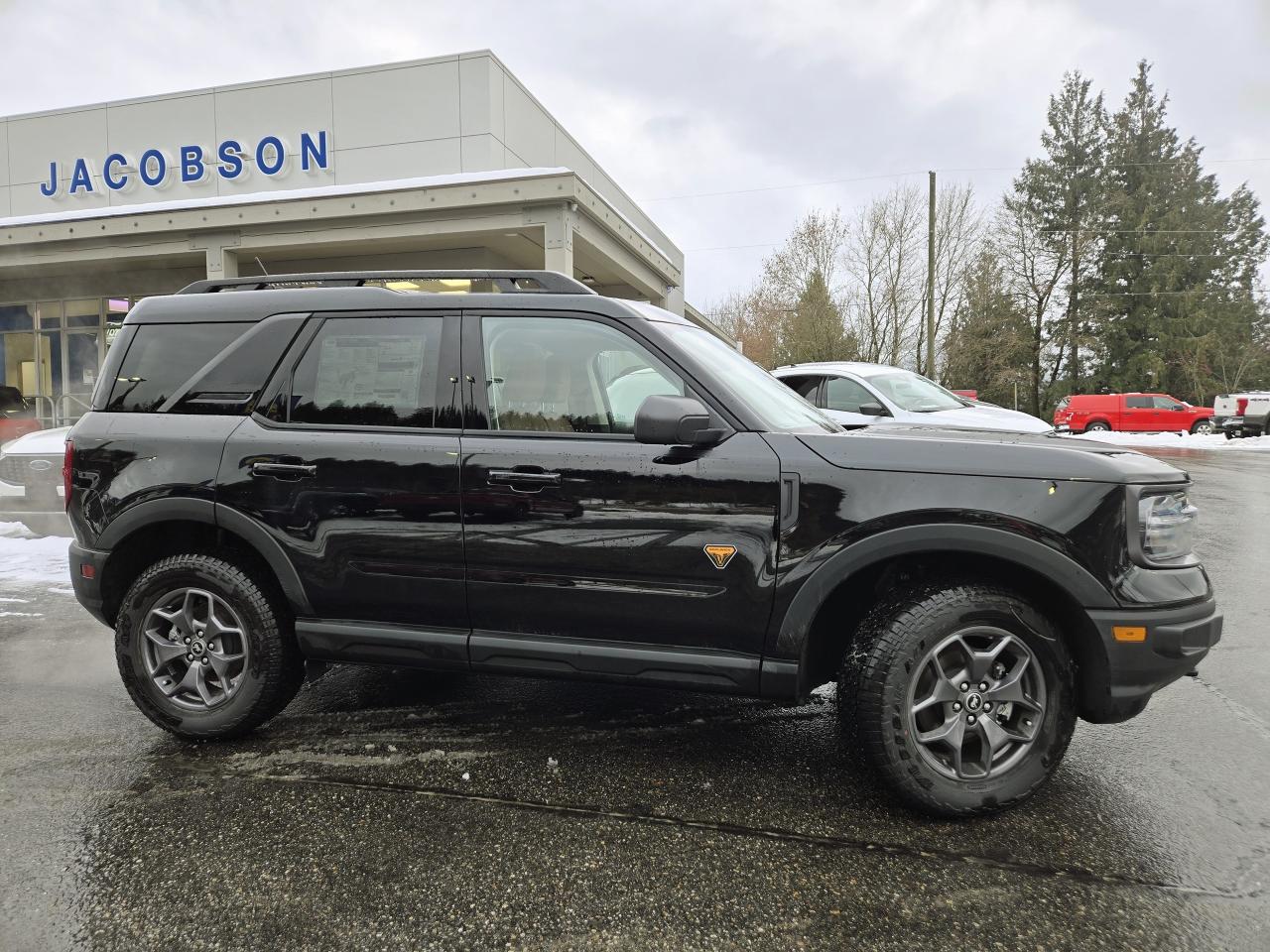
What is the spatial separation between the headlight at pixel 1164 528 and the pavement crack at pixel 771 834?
39.2 inches

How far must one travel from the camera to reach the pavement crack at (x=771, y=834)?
2416 mm

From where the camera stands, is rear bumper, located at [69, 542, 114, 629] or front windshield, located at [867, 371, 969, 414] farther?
front windshield, located at [867, 371, 969, 414]

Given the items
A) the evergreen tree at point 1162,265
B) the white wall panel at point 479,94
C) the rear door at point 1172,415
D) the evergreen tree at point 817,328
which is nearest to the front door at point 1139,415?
the rear door at point 1172,415

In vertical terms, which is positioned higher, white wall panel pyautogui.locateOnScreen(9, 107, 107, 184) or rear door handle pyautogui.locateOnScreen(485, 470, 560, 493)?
white wall panel pyautogui.locateOnScreen(9, 107, 107, 184)

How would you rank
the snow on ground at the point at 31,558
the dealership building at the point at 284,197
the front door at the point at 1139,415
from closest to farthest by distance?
the snow on ground at the point at 31,558
the dealership building at the point at 284,197
the front door at the point at 1139,415

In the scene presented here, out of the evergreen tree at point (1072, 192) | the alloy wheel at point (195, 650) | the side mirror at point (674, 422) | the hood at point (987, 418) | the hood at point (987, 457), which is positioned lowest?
the alloy wheel at point (195, 650)

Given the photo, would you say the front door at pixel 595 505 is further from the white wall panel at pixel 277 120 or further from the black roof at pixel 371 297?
the white wall panel at pixel 277 120

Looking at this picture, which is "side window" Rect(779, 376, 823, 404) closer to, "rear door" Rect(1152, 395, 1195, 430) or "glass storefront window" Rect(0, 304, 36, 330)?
"glass storefront window" Rect(0, 304, 36, 330)

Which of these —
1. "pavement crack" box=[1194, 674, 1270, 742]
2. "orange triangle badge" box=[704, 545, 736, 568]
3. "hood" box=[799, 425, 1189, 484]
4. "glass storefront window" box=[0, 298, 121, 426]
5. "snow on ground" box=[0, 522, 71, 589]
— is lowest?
"pavement crack" box=[1194, 674, 1270, 742]

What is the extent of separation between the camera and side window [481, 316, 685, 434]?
311 cm

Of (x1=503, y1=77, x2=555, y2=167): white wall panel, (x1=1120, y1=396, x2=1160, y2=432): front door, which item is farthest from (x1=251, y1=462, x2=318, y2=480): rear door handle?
(x1=1120, y1=396, x2=1160, y2=432): front door

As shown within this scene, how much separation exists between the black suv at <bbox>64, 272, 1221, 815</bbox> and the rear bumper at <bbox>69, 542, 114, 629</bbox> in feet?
0.05

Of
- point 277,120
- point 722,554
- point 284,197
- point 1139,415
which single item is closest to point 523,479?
point 722,554

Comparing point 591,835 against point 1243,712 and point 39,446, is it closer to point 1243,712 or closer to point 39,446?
point 1243,712
